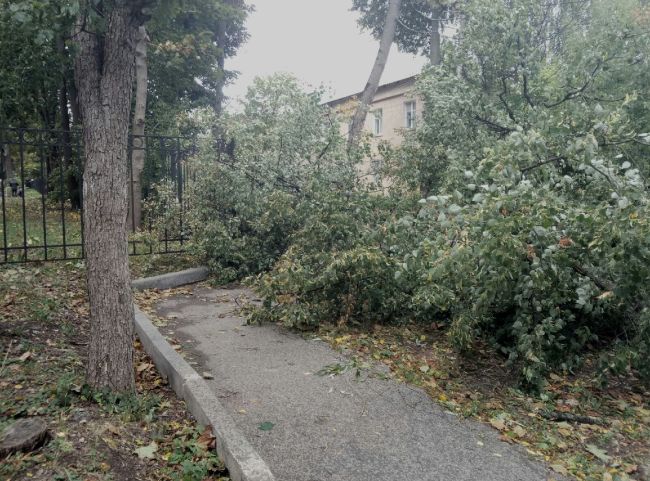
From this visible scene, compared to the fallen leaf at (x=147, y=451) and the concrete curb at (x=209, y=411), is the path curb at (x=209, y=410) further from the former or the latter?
the fallen leaf at (x=147, y=451)

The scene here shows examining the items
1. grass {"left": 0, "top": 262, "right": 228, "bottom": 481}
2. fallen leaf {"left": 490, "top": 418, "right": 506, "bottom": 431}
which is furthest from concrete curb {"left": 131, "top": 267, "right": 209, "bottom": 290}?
fallen leaf {"left": 490, "top": 418, "right": 506, "bottom": 431}

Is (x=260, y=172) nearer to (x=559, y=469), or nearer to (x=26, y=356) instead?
(x=26, y=356)

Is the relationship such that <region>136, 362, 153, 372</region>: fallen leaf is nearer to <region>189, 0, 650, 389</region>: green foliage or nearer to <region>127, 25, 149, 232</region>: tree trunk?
<region>189, 0, 650, 389</region>: green foliage

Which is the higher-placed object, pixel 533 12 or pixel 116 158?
pixel 533 12

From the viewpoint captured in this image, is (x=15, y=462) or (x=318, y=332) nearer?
(x=15, y=462)

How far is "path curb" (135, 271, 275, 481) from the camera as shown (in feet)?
9.45

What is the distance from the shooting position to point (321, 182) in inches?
285

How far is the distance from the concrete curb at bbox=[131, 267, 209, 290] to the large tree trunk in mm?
3739

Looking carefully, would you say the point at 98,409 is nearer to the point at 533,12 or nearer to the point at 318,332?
the point at 318,332

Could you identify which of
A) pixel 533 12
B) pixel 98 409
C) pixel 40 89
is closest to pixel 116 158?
pixel 98 409

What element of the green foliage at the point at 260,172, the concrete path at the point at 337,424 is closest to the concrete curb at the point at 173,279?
the green foliage at the point at 260,172

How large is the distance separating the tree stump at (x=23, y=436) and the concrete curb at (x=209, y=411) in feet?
3.05

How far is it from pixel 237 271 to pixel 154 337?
3296 mm

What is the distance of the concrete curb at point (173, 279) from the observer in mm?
7598
